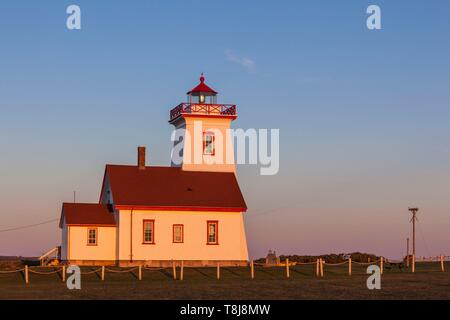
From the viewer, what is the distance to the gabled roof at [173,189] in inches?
2527

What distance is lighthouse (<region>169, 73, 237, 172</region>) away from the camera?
68062 mm

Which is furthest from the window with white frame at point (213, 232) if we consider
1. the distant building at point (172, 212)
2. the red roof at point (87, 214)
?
the red roof at point (87, 214)

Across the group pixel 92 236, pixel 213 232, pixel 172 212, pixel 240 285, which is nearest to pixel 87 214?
pixel 92 236

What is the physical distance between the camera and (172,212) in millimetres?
64500

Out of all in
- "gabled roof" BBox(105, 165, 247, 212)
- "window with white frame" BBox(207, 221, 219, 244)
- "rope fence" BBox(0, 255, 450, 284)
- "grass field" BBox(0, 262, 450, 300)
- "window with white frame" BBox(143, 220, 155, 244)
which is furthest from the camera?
"window with white frame" BBox(207, 221, 219, 244)

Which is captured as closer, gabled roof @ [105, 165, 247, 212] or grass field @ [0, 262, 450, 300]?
grass field @ [0, 262, 450, 300]

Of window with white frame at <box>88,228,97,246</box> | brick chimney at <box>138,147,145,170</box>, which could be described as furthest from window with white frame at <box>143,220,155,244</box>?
brick chimney at <box>138,147,145,170</box>

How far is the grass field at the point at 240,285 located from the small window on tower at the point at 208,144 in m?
10.4

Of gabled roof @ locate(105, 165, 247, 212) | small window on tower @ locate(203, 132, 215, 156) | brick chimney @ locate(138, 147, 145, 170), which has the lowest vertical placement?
gabled roof @ locate(105, 165, 247, 212)

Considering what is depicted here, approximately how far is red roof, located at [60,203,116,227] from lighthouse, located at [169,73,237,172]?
727 centimetres

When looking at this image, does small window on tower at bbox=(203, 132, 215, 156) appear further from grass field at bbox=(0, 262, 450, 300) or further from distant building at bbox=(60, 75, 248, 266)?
grass field at bbox=(0, 262, 450, 300)
